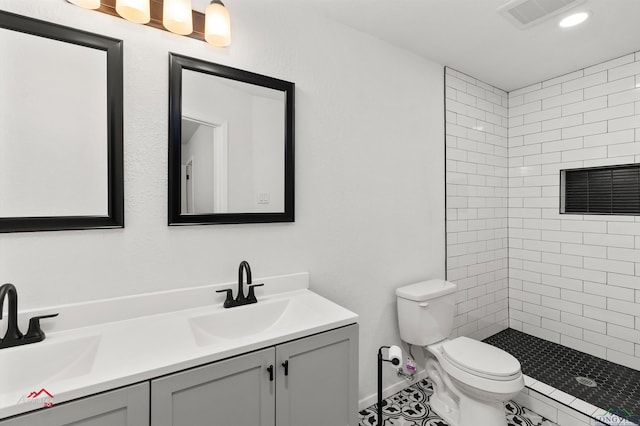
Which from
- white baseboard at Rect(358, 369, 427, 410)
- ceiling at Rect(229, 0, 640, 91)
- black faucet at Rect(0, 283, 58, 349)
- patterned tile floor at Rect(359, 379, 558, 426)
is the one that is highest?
ceiling at Rect(229, 0, 640, 91)

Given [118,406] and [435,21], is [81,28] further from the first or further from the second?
[435,21]

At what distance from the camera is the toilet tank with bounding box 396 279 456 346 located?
2051mm

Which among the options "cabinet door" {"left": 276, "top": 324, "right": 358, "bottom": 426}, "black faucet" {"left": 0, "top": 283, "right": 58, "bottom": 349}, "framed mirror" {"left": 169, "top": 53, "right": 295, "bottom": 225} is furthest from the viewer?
"framed mirror" {"left": 169, "top": 53, "right": 295, "bottom": 225}

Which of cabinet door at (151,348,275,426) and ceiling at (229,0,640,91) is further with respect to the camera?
ceiling at (229,0,640,91)

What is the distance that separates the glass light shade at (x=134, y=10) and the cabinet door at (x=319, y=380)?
144 cm

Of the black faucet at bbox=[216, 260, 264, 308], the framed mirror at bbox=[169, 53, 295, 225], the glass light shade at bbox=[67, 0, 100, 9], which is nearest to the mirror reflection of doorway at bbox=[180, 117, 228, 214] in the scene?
Result: the framed mirror at bbox=[169, 53, 295, 225]

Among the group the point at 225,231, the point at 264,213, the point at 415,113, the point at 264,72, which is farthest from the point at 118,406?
the point at 415,113

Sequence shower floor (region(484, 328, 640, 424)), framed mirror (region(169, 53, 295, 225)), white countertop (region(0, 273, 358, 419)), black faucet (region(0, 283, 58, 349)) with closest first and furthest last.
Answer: white countertop (region(0, 273, 358, 419)), black faucet (region(0, 283, 58, 349)), framed mirror (region(169, 53, 295, 225)), shower floor (region(484, 328, 640, 424))

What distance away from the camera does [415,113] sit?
2291 millimetres

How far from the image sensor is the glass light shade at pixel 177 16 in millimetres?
1304

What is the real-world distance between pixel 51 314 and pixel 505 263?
342cm

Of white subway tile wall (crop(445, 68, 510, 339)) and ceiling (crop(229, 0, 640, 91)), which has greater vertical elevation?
ceiling (crop(229, 0, 640, 91))

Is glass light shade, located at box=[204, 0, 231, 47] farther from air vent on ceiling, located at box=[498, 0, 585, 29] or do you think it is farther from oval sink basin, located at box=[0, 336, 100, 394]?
air vent on ceiling, located at box=[498, 0, 585, 29]

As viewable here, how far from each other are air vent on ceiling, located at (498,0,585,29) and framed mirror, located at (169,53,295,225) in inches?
53.2
